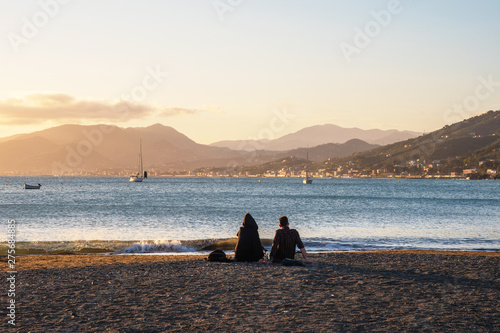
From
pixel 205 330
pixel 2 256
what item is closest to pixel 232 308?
pixel 205 330

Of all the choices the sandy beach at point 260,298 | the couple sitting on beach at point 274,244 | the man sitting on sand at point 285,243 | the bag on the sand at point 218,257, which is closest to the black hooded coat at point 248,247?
the couple sitting on beach at point 274,244

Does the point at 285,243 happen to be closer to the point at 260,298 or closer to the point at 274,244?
the point at 274,244

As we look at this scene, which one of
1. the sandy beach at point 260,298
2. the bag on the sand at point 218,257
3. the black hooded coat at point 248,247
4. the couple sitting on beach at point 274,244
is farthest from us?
the bag on the sand at point 218,257

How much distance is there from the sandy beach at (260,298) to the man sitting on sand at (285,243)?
72 centimetres

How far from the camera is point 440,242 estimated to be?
29.6 meters

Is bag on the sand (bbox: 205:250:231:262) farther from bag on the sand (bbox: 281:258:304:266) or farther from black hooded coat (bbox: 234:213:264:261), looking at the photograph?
bag on the sand (bbox: 281:258:304:266)

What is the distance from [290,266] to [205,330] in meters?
7.30

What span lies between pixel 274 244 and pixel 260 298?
205 inches

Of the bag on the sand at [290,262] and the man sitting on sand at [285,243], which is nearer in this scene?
the bag on the sand at [290,262]

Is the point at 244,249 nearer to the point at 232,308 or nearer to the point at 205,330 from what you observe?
the point at 232,308

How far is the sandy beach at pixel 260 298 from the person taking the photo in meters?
9.12

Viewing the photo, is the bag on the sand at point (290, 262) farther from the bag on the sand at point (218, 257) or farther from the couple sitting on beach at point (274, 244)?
the bag on the sand at point (218, 257)

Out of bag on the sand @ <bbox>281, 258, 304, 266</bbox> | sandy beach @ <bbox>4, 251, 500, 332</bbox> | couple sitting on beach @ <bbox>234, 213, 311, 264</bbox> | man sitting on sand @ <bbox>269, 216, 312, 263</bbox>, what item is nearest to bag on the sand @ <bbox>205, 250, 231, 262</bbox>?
couple sitting on beach @ <bbox>234, 213, 311, 264</bbox>

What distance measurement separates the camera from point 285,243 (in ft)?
53.0
